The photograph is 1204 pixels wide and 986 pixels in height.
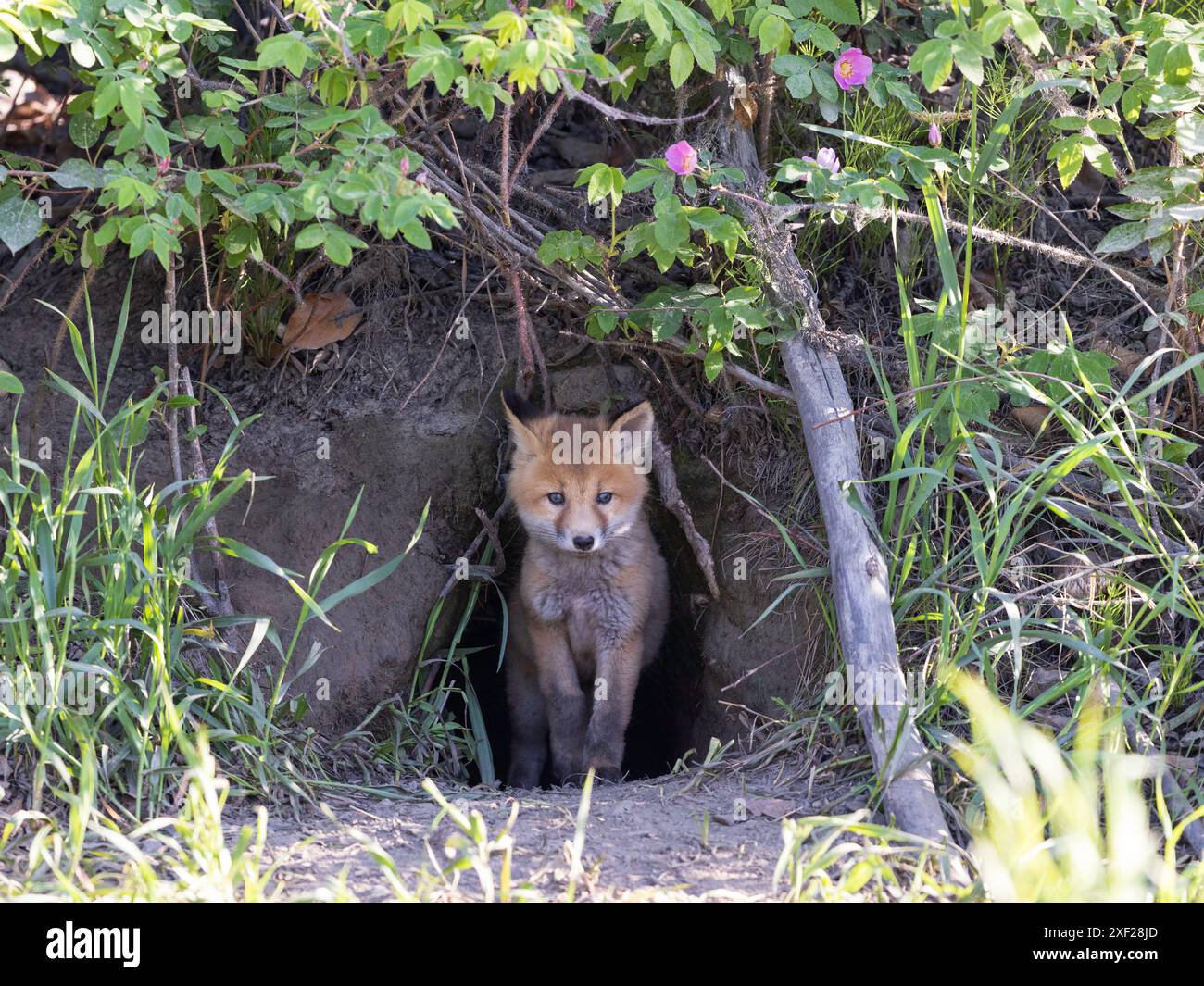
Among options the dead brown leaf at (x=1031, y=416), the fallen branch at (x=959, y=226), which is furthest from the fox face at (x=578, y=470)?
the dead brown leaf at (x=1031, y=416)

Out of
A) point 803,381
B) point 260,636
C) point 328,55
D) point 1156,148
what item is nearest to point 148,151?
point 328,55

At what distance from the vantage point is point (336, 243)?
318 cm

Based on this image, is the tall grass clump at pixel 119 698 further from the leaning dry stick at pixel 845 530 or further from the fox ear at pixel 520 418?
the leaning dry stick at pixel 845 530

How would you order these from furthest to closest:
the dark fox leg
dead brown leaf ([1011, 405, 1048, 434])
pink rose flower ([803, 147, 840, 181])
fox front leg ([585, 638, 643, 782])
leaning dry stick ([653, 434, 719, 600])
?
the dark fox leg → leaning dry stick ([653, 434, 719, 600]) → fox front leg ([585, 638, 643, 782]) → dead brown leaf ([1011, 405, 1048, 434]) → pink rose flower ([803, 147, 840, 181])

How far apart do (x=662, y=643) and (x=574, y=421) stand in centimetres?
146

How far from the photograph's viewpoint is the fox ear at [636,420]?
4353 millimetres

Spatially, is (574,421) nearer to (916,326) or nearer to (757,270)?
(757,270)

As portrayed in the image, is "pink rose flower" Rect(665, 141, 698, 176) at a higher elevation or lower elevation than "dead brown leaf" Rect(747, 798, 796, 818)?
higher

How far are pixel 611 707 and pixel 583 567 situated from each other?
1.96ft

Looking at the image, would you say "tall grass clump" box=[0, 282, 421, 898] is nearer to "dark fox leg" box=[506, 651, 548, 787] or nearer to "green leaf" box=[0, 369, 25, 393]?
"green leaf" box=[0, 369, 25, 393]

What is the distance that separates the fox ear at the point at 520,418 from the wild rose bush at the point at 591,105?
46 centimetres

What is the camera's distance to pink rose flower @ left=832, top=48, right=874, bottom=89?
12.4 ft

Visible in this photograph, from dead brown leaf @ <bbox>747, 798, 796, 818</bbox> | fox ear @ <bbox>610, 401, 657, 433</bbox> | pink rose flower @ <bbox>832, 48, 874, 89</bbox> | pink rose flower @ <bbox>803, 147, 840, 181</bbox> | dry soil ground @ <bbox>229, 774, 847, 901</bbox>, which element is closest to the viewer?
dry soil ground @ <bbox>229, 774, 847, 901</bbox>

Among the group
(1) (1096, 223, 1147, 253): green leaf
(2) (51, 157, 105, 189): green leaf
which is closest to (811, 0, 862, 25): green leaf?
(1) (1096, 223, 1147, 253): green leaf
